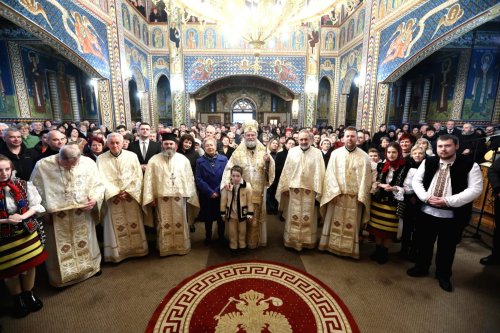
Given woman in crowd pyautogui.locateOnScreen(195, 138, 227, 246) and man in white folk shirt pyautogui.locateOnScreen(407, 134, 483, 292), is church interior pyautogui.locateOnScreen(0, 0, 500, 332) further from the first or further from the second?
woman in crowd pyautogui.locateOnScreen(195, 138, 227, 246)

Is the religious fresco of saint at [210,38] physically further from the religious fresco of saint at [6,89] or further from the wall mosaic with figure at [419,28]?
the wall mosaic with figure at [419,28]

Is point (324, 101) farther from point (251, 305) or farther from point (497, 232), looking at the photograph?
point (251, 305)

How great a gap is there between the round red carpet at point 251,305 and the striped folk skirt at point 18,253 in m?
1.34

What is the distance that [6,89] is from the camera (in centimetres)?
907

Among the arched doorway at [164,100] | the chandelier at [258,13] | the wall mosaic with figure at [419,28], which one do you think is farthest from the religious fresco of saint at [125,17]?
the wall mosaic with figure at [419,28]

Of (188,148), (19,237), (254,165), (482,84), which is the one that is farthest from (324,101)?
(19,237)

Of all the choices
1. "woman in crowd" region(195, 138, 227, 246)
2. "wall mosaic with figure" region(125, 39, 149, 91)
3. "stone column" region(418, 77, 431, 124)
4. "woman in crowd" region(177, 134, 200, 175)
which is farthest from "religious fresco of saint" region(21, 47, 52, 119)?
"stone column" region(418, 77, 431, 124)

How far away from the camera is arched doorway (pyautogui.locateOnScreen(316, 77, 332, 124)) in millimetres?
17739

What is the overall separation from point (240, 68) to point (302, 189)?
1391cm

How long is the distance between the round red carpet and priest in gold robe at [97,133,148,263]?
1086 millimetres

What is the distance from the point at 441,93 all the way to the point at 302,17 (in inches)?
389

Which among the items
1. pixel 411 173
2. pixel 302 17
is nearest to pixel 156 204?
pixel 411 173

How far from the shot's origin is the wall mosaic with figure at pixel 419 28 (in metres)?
6.01

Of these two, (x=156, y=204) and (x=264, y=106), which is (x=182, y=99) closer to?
(x=264, y=106)
